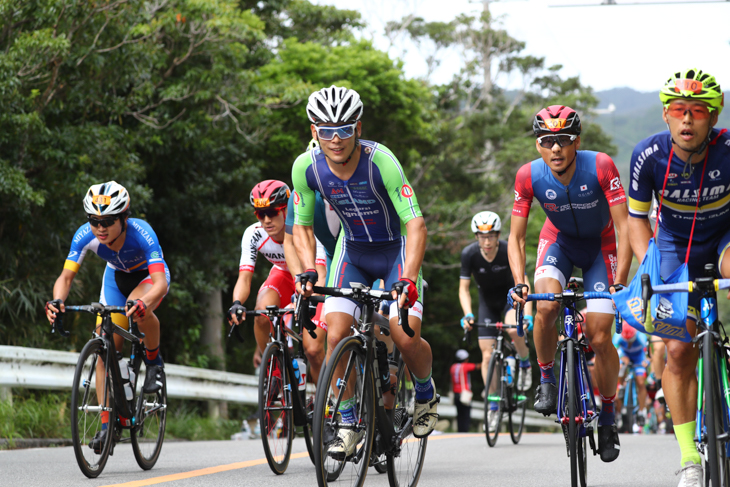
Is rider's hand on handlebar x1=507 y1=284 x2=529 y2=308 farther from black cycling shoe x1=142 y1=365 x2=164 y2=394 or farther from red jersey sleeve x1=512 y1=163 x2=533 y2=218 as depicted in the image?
black cycling shoe x1=142 y1=365 x2=164 y2=394

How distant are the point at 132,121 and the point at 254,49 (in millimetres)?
6416

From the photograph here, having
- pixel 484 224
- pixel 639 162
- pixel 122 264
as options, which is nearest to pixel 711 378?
pixel 639 162

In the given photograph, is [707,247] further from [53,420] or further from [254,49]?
[254,49]

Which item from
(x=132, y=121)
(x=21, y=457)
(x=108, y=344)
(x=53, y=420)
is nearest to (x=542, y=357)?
(x=108, y=344)

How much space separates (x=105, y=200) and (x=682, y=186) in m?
4.55

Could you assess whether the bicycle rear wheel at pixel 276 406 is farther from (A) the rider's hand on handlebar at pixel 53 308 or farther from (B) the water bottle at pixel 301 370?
(A) the rider's hand on handlebar at pixel 53 308

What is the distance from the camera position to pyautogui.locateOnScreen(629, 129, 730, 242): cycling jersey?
502cm

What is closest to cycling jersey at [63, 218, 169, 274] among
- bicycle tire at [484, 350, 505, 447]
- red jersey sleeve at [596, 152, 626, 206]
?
red jersey sleeve at [596, 152, 626, 206]

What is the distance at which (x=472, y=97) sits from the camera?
37.9 meters

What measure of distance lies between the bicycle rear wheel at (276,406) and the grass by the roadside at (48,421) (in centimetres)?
354

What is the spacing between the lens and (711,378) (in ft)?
14.6

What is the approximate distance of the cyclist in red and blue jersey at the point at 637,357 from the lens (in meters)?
16.8

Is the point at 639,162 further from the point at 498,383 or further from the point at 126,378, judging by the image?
the point at 498,383

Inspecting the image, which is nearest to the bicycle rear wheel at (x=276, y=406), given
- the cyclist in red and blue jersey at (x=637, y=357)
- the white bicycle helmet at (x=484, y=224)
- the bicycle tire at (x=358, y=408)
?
the bicycle tire at (x=358, y=408)
